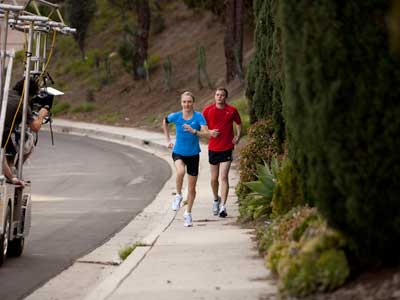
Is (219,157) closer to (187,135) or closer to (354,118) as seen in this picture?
(187,135)

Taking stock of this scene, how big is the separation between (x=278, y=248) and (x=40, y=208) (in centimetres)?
1068

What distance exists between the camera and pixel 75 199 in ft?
74.2

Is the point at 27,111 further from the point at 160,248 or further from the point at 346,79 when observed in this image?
the point at 346,79

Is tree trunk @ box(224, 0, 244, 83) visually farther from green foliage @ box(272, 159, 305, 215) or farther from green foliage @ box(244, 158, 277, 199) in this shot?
green foliage @ box(272, 159, 305, 215)

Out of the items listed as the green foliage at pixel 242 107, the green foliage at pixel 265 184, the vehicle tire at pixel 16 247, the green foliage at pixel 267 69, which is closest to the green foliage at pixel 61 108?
the green foliage at pixel 242 107

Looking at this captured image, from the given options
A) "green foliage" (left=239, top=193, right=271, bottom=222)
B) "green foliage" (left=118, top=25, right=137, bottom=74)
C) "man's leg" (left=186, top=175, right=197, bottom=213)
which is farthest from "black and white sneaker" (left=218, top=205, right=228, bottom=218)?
"green foliage" (left=118, top=25, right=137, bottom=74)

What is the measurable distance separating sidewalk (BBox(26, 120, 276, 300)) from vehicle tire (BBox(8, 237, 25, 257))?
771 millimetres

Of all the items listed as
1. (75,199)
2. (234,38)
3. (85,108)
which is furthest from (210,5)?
(75,199)

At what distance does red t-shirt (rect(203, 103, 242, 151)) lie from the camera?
688 inches

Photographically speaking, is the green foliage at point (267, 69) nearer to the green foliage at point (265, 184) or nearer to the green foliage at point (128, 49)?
the green foliage at point (265, 184)

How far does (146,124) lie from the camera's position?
44781mm

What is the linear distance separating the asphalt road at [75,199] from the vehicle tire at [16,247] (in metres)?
0.10

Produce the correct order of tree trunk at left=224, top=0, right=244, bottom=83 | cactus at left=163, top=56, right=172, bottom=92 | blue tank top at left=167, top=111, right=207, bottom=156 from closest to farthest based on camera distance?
blue tank top at left=167, top=111, right=207, bottom=156
tree trunk at left=224, top=0, right=244, bottom=83
cactus at left=163, top=56, right=172, bottom=92

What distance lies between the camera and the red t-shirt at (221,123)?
17484 mm
